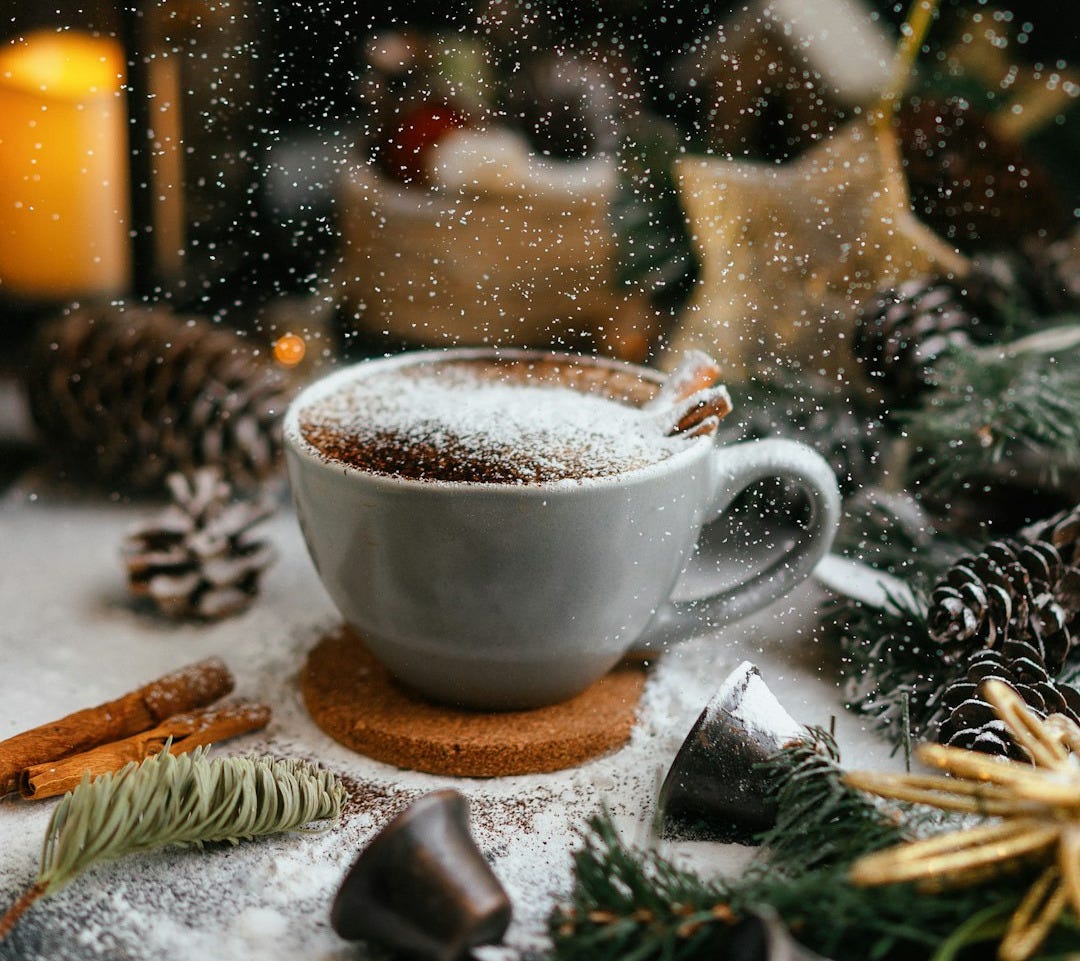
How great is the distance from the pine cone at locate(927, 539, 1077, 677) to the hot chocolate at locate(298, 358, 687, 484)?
15 centimetres

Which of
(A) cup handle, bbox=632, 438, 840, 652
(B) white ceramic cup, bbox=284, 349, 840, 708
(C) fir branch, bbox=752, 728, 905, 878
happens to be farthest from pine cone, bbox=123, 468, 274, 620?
(C) fir branch, bbox=752, 728, 905, 878

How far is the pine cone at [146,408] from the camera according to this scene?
2.57 feet

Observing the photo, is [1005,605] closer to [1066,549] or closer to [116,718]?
[1066,549]

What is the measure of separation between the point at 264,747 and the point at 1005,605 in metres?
0.36

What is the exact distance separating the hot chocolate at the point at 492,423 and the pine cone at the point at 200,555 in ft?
0.49

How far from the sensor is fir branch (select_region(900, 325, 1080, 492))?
0.63 meters

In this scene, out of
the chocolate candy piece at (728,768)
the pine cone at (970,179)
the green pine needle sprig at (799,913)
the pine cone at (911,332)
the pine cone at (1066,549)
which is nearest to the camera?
the green pine needle sprig at (799,913)

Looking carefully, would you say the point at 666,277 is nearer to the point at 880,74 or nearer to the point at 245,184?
the point at 880,74

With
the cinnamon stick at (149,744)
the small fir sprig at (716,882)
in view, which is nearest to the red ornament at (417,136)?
the cinnamon stick at (149,744)

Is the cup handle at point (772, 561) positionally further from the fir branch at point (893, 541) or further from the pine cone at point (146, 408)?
the pine cone at point (146, 408)

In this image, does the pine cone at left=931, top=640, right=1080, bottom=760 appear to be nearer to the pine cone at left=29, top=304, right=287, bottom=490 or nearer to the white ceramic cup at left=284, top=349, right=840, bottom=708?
the white ceramic cup at left=284, top=349, right=840, bottom=708

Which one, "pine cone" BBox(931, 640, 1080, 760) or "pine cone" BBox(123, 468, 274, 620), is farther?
"pine cone" BBox(123, 468, 274, 620)

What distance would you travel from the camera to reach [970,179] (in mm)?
785

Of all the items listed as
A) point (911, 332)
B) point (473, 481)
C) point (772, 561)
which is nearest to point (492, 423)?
point (473, 481)
